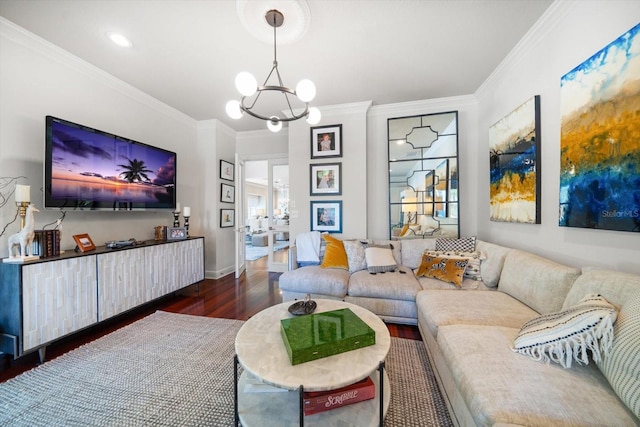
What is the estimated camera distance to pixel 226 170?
4.23m

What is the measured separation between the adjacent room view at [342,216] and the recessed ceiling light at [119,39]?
0.06 feet

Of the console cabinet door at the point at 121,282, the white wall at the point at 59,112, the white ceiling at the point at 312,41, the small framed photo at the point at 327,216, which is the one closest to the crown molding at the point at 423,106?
the white ceiling at the point at 312,41

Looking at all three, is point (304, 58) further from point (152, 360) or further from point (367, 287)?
point (152, 360)

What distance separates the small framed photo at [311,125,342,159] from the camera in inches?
134

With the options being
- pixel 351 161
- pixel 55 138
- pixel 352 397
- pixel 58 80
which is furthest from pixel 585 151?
pixel 58 80

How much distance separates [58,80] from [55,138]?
688 millimetres

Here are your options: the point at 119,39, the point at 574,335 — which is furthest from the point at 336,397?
the point at 119,39

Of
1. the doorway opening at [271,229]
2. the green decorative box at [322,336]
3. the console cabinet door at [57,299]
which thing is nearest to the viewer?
the green decorative box at [322,336]

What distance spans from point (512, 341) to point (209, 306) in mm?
2921

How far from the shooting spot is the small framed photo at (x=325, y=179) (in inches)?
134

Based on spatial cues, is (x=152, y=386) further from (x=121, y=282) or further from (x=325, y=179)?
(x=325, y=179)

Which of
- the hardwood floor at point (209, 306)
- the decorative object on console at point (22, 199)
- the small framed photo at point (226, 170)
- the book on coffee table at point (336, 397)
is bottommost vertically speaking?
the hardwood floor at point (209, 306)

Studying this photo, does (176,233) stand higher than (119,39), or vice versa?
(119,39)

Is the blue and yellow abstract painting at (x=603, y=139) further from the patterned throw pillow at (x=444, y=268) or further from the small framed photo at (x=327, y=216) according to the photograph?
the small framed photo at (x=327, y=216)
